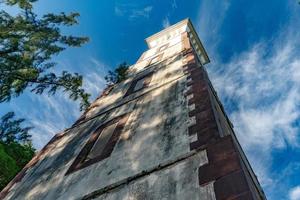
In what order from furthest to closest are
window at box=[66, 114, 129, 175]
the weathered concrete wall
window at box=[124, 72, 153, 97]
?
window at box=[124, 72, 153, 97] → window at box=[66, 114, 129, 175] → the weathered concrete wall

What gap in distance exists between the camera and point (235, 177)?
14.3ft

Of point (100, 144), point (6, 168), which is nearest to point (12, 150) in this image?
point (6, 168)

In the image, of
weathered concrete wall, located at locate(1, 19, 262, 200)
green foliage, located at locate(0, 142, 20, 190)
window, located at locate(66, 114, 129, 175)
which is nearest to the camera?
weathered concrete wall, located at locate(1, 19, 262, 200)

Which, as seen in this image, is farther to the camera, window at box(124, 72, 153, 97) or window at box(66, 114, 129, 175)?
window at box(124, 72, 153, 97)

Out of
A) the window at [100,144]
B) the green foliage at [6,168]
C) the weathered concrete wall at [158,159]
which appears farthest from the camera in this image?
the green foliage at [6,168]

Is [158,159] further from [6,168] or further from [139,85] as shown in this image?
[6,168]

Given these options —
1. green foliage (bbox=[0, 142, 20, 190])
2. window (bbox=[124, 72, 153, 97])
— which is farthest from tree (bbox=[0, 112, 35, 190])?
window (bbox=[124, 72, 153, 97])

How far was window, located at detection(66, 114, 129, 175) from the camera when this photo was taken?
7527 millimetres

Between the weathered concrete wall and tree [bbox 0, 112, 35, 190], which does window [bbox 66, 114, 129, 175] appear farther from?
tree [bbox 0, 112, 35, 190]

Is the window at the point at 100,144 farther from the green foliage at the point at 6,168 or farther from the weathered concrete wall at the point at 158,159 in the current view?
the green foliage at the point at 6,168

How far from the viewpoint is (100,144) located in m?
8.48

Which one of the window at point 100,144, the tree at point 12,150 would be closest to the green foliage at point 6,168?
the tree at point 12,150

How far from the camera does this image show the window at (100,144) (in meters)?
7.53

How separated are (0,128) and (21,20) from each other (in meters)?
6.02
